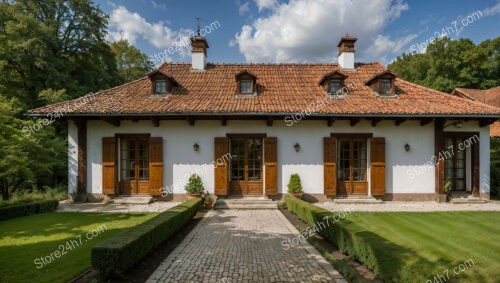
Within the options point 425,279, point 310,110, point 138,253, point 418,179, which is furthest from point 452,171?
point 138,253

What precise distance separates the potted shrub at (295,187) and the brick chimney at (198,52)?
7.72m

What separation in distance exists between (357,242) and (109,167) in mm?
10063

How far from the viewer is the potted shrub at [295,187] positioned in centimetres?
1082

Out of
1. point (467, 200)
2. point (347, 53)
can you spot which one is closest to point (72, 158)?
point (347, 53)

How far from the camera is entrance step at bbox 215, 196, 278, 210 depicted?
10.4 metres

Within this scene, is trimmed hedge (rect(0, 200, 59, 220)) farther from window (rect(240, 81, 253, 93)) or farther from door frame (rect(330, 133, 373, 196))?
door frame (rect(330, 133, 373, 196))

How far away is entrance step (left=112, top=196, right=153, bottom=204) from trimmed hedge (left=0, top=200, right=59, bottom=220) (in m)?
2.10

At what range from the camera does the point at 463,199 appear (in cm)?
1100

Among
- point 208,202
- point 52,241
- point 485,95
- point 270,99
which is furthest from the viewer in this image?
point 485,95

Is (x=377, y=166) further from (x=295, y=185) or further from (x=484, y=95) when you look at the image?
(x=484, y=95)

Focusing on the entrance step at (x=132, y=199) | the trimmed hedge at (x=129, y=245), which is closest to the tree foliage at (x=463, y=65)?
the entrance step at (x=132, y=199)

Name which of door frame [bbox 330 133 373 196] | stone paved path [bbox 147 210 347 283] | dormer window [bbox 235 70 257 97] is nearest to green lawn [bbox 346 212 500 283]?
stone paved path [bbox 147 210 347 283]

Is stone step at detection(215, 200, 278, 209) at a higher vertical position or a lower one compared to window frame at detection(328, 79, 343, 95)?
lower

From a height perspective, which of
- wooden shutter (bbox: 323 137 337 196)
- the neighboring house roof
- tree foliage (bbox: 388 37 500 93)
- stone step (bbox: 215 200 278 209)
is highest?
tree foliage (bbox: 388 37 500 93)
